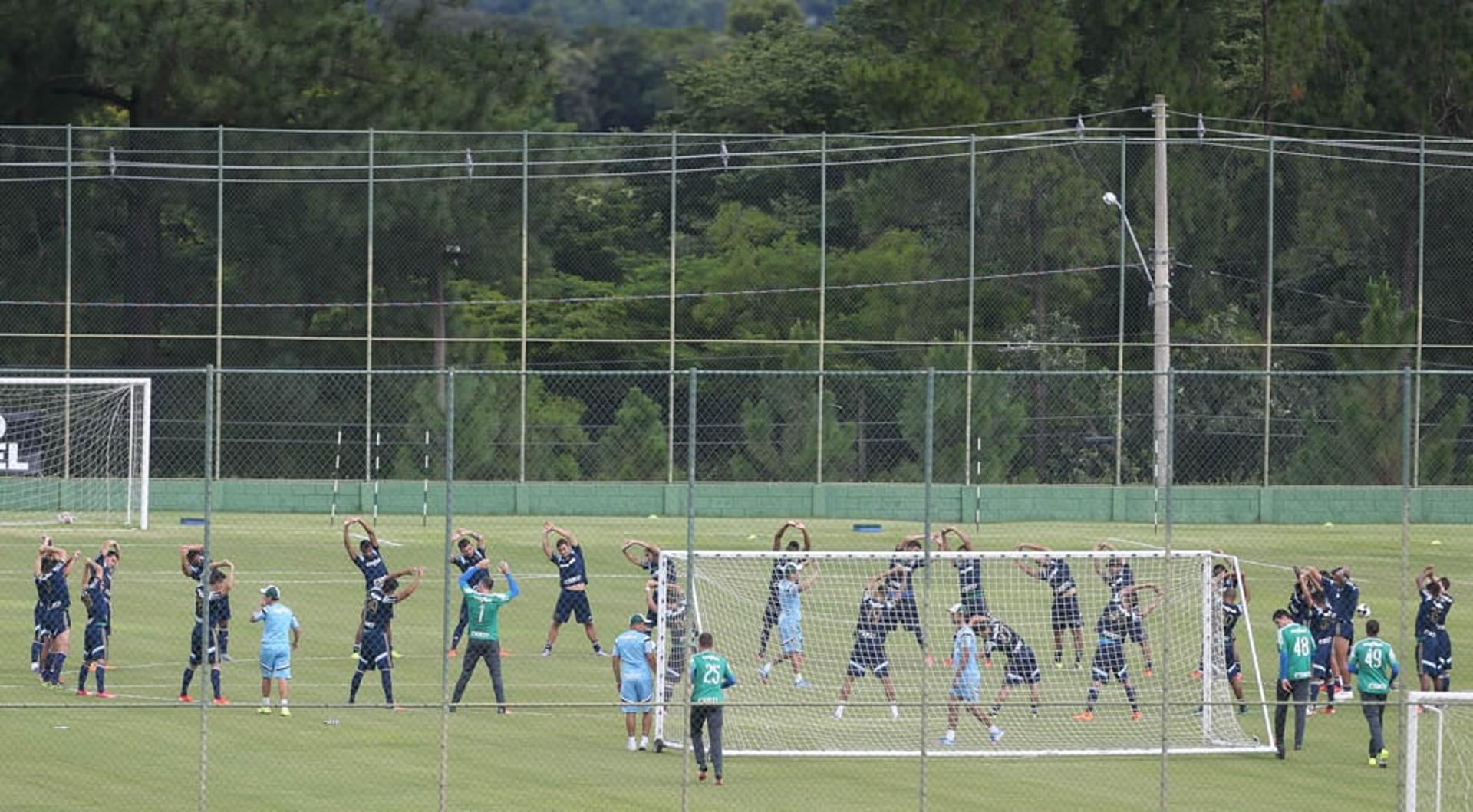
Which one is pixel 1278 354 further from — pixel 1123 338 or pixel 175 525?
pixel 175 525

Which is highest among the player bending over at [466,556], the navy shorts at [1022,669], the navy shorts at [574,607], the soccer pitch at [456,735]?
the player bending over at [466,556]

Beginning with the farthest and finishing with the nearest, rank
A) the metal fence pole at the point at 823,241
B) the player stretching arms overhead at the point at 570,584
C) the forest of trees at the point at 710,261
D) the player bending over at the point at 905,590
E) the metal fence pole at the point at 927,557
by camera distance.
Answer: the metal fence pole at the point at 823,241 → the forest of trees at the point at 710,261 → the player stretching arms overhead at the point at 570,584 → the player bending over at the point at 905,590 → the metal fence pole at the point at 927,557

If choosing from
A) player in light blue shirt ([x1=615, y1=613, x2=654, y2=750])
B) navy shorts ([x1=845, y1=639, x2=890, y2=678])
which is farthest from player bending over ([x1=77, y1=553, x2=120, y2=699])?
navy shorts ([x1=845, y1=639, x2=890, y2=678])

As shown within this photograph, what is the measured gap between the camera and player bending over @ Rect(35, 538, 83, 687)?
23797 millimetres

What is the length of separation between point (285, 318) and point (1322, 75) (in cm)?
2554

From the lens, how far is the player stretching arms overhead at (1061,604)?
927 inches

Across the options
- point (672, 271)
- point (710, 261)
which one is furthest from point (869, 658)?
point (710, 261)

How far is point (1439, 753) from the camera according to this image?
1780 cm

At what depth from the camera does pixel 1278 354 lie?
48.9 meters

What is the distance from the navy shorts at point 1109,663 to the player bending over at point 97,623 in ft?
34.2

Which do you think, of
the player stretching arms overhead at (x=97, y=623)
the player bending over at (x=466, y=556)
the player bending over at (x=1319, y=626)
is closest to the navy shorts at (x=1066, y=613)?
the player bending over at (x=1319, y=626)

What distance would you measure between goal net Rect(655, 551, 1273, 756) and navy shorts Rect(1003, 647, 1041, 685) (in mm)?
21

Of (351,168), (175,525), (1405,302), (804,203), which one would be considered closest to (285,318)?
(351,168)

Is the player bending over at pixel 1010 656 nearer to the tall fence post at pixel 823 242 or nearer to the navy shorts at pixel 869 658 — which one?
the navy shorts at pixel 869 658
